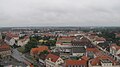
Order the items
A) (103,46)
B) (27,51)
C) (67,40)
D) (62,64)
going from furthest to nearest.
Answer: (67,40), (103,46), (27,51), (62,64)

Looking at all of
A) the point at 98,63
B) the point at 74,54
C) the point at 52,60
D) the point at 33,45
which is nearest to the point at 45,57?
the point at 52,60

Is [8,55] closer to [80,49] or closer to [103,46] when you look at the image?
[80,49]

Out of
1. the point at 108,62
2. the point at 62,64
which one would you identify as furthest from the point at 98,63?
the point at 62,64

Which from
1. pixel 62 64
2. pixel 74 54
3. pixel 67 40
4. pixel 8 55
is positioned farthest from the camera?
pixel 67 40

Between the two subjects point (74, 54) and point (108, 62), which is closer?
point (108, 62)

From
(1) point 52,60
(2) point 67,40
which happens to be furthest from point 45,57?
(2) point 67,40

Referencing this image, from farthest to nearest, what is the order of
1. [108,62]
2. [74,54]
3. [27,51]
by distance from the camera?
[27,51], [74,54], [108,62]

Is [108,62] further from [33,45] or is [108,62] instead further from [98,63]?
[33,45]

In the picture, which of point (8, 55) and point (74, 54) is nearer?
point (74, 54)

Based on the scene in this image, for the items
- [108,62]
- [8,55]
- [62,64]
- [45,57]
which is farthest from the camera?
[8,55]
